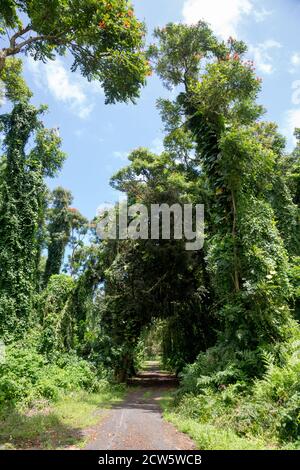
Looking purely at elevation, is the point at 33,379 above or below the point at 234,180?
below

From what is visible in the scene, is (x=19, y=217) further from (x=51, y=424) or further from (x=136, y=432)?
(x=136, y=432)

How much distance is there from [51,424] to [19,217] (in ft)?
34.3

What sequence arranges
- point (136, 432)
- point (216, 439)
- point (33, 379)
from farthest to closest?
point (33, 379)
point (136, 432)
point (216, 439)

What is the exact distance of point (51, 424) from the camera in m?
7.68

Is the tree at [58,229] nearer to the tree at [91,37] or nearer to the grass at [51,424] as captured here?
the grass at [51,424]

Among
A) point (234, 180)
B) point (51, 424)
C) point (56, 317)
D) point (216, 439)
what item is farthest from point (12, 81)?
point (216, 439)

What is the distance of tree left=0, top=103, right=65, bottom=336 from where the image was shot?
15172mm

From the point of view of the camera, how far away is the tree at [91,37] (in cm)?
766

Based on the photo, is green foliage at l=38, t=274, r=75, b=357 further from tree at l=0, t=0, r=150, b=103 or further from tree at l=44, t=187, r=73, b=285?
tree at l=44, t=187, r=73, b=285

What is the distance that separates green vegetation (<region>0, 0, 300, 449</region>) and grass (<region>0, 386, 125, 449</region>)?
62 millimetres

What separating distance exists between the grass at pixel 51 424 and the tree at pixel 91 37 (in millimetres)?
7385

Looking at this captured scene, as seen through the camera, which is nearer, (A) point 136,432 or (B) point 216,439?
(B) point 216,439
